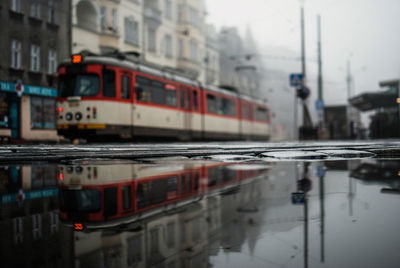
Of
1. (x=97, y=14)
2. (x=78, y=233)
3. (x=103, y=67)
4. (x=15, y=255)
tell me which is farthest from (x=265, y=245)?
(x=97, y=14)

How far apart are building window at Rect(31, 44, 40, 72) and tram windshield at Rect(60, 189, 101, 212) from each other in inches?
945

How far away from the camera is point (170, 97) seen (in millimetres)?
17469

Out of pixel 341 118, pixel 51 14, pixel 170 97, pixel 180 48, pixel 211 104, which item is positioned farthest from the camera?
pixel 180 48

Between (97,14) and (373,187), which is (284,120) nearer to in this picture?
(97,14)

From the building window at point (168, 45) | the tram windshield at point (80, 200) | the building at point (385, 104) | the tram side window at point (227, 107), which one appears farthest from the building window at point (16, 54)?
the tram windshield at point (80, 200)

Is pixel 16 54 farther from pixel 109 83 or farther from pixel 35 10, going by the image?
pixel 109 83

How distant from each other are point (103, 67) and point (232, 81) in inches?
2270

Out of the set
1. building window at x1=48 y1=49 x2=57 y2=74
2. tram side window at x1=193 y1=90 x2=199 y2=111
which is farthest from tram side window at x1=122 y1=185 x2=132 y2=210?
building window at x1=48 y1=49 x2=57 y2=74

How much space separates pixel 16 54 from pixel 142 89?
11895 millimetres

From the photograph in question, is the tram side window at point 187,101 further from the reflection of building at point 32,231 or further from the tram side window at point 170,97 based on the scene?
the reflection of building at point 32,231

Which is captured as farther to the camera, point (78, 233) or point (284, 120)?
point (284, 120)

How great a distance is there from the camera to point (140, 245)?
1.36 m

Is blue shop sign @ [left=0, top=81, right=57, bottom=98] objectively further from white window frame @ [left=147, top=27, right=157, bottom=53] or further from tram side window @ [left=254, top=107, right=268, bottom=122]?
tram side window @ [left=254, top=107, right=268, bottom=122]

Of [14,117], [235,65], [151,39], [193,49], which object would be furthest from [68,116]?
[235,65]
